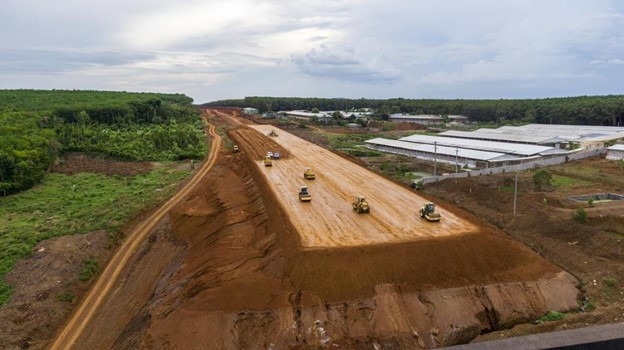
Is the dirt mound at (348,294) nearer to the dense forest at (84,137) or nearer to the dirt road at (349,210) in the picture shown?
the dirt road at (349,210)

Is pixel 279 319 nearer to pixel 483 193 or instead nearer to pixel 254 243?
pixel 254 243

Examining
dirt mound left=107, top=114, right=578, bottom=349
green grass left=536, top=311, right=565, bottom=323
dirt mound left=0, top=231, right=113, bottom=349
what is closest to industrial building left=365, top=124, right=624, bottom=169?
dirt mound left=107, top=114, right=578, bottom=349

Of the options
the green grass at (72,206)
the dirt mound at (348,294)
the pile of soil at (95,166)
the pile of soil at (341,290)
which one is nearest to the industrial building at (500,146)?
the pile of soil at (341,290)

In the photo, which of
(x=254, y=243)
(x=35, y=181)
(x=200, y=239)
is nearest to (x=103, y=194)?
(x=35, y=181)

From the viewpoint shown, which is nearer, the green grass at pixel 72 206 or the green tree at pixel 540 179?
the green grass at pixel 72 206

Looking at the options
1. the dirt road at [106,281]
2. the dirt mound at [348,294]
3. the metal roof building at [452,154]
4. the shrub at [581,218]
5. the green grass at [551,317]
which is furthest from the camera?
the metal roof building at [452,154]

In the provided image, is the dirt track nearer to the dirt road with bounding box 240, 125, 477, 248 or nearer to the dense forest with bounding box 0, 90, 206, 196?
the dirt road with bounding box 240, 125, 477, 248

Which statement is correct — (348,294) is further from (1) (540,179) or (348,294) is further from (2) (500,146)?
(2) (500,146)
